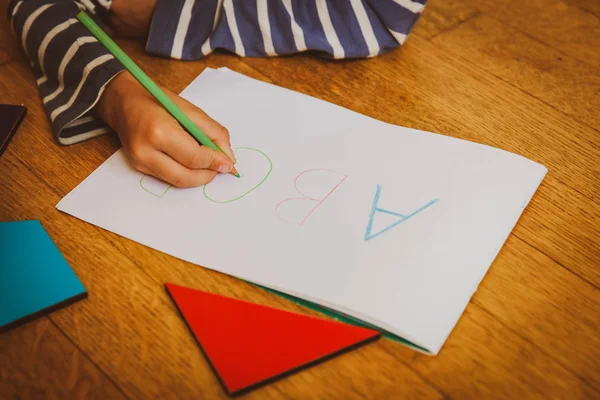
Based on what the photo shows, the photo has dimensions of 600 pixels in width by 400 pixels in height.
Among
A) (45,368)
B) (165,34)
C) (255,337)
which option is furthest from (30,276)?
(165,34)

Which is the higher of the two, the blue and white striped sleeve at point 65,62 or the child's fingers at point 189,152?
the blue and white striped sleeve at point 65,62

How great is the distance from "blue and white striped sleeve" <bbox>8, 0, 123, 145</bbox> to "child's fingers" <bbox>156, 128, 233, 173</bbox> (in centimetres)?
11

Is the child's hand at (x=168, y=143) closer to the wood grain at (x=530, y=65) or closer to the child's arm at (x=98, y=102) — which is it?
the child's arm at (x=98, y=102)

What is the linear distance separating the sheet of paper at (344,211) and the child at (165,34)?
64mm

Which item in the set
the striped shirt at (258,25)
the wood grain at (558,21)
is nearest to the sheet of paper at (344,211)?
the striped shirt at (258,25)

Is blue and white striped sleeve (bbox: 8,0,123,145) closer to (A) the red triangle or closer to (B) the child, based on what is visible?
(B) the child

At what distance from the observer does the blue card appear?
15.6 inches

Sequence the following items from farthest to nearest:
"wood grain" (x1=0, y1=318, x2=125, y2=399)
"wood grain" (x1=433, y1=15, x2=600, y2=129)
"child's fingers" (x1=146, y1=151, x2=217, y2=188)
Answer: "wood grain" (x1=433, y1=15, x2=600, y2=129)
"child's fingers" (x1=146, y1=151, x2=217, y2=188)
"wood grain" (x1=0, y1=318, x2=125, y2=399)

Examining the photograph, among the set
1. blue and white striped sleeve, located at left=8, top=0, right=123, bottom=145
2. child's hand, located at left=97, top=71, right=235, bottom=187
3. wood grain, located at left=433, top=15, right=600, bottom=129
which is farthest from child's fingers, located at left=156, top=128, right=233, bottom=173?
wood grain, located at left=433, top=15, right=600, bottom=129

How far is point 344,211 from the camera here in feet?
1.49

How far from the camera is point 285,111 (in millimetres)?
550

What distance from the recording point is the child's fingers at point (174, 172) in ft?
1.54

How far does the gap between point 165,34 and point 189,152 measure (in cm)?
21

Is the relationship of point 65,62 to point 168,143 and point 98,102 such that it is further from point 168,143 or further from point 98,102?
point 168,143
